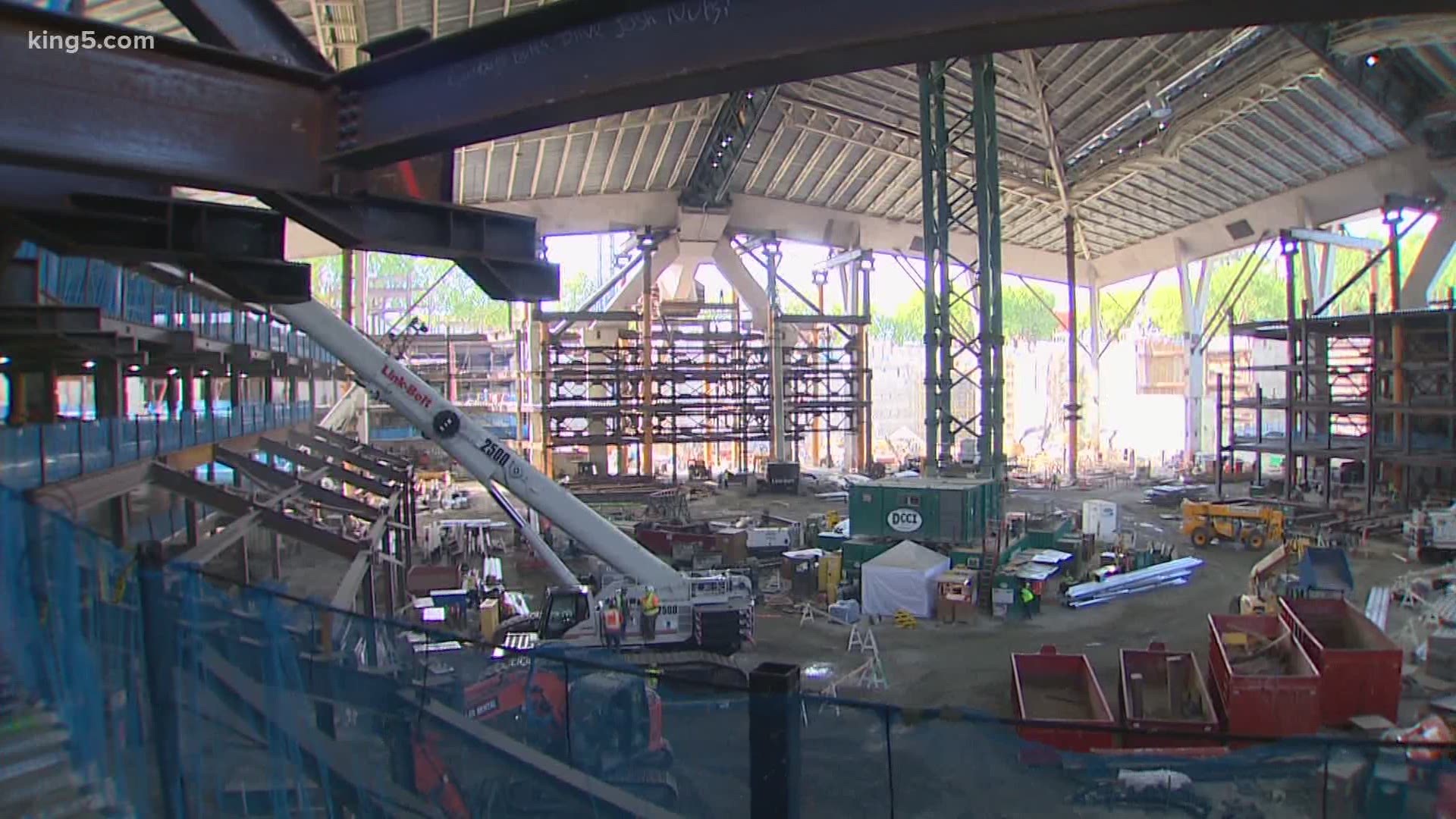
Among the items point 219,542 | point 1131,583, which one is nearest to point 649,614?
point 219,542

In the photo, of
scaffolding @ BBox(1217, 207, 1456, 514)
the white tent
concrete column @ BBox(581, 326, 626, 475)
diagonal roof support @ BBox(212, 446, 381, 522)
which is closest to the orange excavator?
diagonal roof support @ BBox(212, 446, 381, 522)

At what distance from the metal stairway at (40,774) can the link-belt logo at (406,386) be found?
923 centimetres

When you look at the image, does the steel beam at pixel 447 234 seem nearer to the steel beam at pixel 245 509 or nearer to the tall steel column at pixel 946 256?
the steel beam at pixel 245 509

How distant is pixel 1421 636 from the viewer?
15.6m

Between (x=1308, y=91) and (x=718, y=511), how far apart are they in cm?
2216

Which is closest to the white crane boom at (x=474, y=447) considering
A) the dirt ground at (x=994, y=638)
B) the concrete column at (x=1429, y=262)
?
the dirt ground at (x=994, y=638)

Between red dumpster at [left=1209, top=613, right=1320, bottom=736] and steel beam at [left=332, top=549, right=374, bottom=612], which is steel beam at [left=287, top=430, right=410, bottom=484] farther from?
red dumpster at [left=1209, top=613, right=1320, bottom=736]

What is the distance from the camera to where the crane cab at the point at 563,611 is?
14930 millimetres

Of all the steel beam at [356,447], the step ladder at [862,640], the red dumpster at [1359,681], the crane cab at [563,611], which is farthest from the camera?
the steel beam at [356,447]

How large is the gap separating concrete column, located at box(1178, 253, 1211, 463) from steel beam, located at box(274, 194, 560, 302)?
42230 mm

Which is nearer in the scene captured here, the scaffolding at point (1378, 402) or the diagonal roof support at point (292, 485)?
the diagonal roof support at point (292, 485)

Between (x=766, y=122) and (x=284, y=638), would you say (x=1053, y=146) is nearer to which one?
(x=766, y=122)

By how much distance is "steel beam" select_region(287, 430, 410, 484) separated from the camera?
2388cm

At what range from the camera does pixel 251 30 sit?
510 cm
